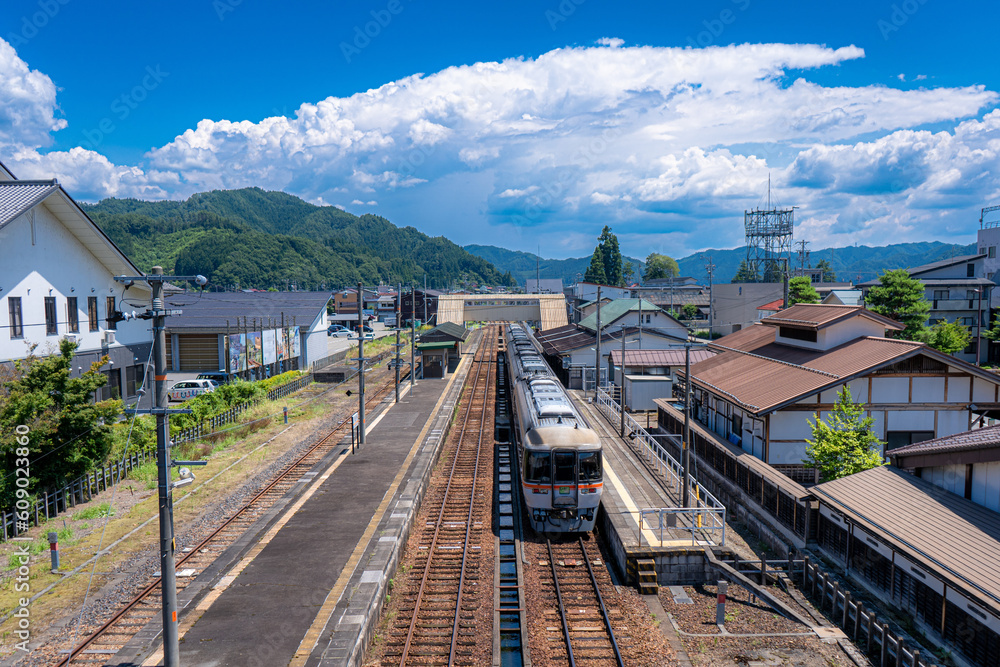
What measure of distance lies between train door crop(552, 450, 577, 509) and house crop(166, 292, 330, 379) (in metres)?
25.1

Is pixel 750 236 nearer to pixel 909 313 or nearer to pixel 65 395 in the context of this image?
pixel 909 313

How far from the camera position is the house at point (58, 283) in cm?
1841

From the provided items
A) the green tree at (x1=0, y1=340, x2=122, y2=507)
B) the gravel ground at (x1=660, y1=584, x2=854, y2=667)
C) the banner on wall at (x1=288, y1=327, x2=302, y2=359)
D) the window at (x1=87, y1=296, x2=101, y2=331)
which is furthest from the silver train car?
the banner on wall at (x1=288, y1=327, x2=302, y2=359)

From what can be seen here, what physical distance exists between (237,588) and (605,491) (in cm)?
1024

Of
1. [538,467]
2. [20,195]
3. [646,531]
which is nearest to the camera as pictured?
[646,531]

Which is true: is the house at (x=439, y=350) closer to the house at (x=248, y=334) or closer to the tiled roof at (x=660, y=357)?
the house at (x=248, y=334)

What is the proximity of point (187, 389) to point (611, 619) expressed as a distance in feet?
93.4

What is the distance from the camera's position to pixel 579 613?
11.9 metres

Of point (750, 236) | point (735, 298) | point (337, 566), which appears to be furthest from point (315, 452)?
point (750, 236)

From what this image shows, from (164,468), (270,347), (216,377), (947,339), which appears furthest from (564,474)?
(947,339)

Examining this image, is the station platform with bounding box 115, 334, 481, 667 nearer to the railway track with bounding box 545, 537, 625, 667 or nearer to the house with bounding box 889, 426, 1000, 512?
the railway track with bounding box 545, 537, 625, 667

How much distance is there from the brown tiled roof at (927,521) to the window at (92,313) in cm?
2460

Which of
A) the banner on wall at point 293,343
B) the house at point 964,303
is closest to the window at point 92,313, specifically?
the banner on wall at point 293,343

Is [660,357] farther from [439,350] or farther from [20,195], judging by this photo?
[20,195]
